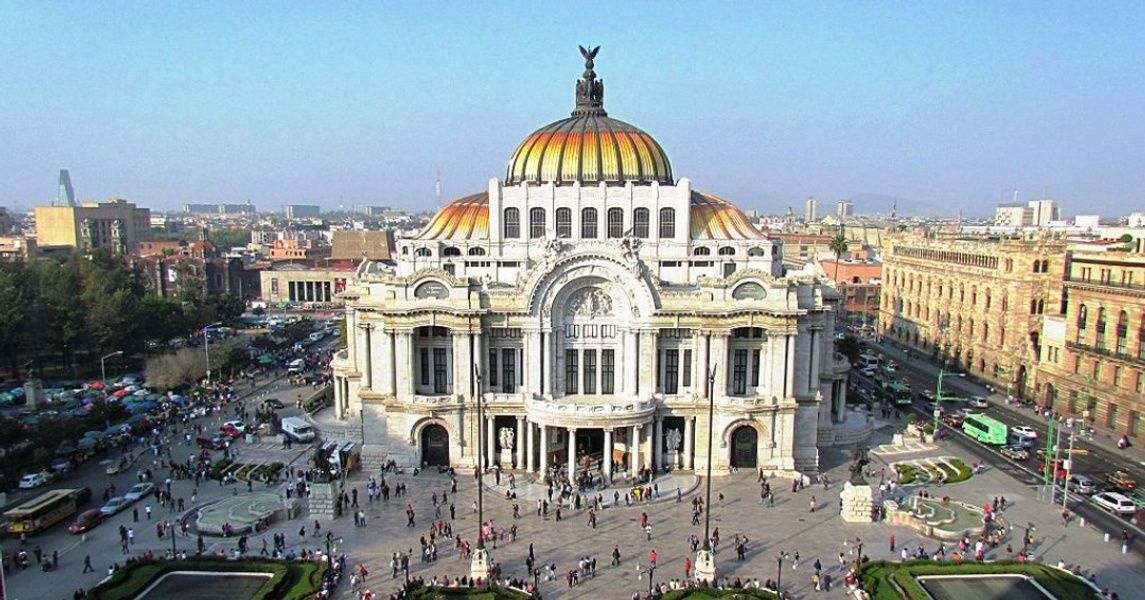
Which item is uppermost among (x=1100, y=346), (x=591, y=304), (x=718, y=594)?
(x=591, y=304)

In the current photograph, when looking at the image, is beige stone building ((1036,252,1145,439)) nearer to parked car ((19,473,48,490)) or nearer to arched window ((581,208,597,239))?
arched window ((581,208,597,239))

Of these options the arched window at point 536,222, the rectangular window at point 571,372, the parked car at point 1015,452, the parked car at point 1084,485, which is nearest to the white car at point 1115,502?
the parked car at point 1084,485

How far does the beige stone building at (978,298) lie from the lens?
3108 inches

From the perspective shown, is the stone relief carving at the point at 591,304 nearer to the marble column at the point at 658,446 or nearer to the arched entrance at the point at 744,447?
the marble column at the point at 658,446

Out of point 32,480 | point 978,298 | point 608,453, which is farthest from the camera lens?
point 978,298

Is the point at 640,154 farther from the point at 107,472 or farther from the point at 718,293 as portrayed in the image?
the point at 107,472

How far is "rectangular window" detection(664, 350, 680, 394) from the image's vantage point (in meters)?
55.7

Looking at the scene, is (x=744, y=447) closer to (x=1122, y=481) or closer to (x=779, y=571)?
(x=779, y=571)

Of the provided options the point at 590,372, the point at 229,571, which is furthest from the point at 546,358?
the point at 229,571

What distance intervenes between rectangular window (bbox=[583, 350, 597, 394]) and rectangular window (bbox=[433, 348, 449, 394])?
32.8 ft

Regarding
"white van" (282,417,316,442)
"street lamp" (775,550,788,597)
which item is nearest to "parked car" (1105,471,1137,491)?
"street lamp" (775,550,788,597)

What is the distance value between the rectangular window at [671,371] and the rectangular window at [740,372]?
399cm

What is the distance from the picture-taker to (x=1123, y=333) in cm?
6581

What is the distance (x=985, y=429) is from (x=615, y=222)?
33837 mm
